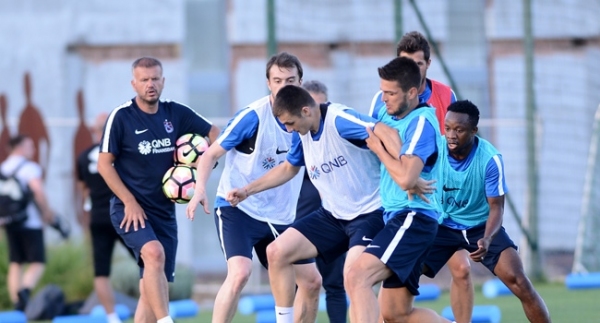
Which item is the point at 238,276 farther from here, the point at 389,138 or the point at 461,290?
the point at 461,290

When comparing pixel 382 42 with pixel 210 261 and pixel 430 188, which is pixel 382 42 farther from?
pixel 430 188

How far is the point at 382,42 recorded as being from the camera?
18.3m

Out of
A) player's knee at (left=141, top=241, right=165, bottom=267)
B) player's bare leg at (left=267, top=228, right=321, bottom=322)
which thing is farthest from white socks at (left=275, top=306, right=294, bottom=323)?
player's knee at (left=141, top=241, right=165, bottom=267)

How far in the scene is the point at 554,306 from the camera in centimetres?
1186

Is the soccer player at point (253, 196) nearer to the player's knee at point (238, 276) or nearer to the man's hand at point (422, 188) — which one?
the player's knee at point (238, 276)

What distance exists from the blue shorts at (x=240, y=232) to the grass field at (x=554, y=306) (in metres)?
2.81

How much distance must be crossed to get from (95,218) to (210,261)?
5991 mm

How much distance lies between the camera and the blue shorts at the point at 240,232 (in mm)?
8312

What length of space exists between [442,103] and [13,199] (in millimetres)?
6626

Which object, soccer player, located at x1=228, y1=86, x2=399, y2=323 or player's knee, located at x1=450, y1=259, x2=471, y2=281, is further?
player's knee, located at x1=450, y1=259, x2=471, y2=281

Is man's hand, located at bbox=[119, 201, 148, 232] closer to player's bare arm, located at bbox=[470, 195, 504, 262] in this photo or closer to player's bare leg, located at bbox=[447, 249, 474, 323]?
player's bare leg, located at bbox=[447, 249, 474, 323]

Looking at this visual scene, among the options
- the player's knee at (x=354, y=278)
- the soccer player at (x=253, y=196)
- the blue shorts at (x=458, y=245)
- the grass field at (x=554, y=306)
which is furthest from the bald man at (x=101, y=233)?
the player's knee at (x=354, y=278)

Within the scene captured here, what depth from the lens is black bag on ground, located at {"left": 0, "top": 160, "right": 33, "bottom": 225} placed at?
44.1ft

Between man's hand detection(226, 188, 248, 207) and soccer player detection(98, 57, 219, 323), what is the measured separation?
868 mm
